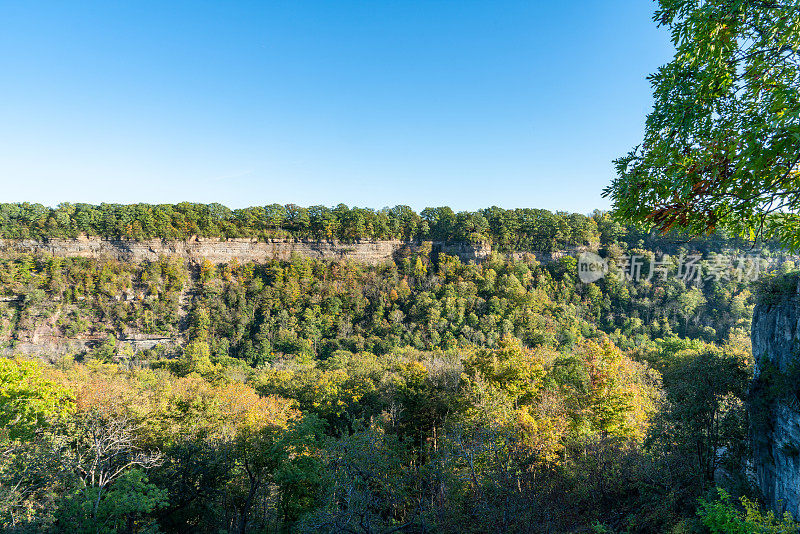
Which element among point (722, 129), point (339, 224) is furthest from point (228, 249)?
point (722, 129)

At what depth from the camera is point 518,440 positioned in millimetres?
10508

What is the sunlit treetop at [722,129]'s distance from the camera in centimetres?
321

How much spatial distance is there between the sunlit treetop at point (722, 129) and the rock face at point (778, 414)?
395cm

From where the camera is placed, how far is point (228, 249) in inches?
1873

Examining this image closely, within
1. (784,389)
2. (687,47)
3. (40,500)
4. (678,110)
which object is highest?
(687,47)

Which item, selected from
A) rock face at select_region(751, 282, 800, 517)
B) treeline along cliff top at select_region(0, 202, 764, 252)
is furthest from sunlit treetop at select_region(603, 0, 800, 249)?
treeline along cliff top at select_region(0, 202, 764, 252)

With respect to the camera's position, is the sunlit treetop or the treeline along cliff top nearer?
the sunlit treetop

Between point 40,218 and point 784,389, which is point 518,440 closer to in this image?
point 784,389

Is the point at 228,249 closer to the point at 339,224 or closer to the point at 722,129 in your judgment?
the point at 339,224

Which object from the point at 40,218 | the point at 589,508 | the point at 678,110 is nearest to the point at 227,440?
the point at 589,508

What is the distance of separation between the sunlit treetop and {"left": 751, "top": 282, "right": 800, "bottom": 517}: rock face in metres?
3.95

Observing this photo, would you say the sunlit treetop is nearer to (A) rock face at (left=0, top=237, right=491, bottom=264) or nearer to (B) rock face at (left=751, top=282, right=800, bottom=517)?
(B) rock face at (left=751, top=282, right=800, bottom=517)

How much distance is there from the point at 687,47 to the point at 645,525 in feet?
32.9

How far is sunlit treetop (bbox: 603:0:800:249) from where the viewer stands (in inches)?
126
